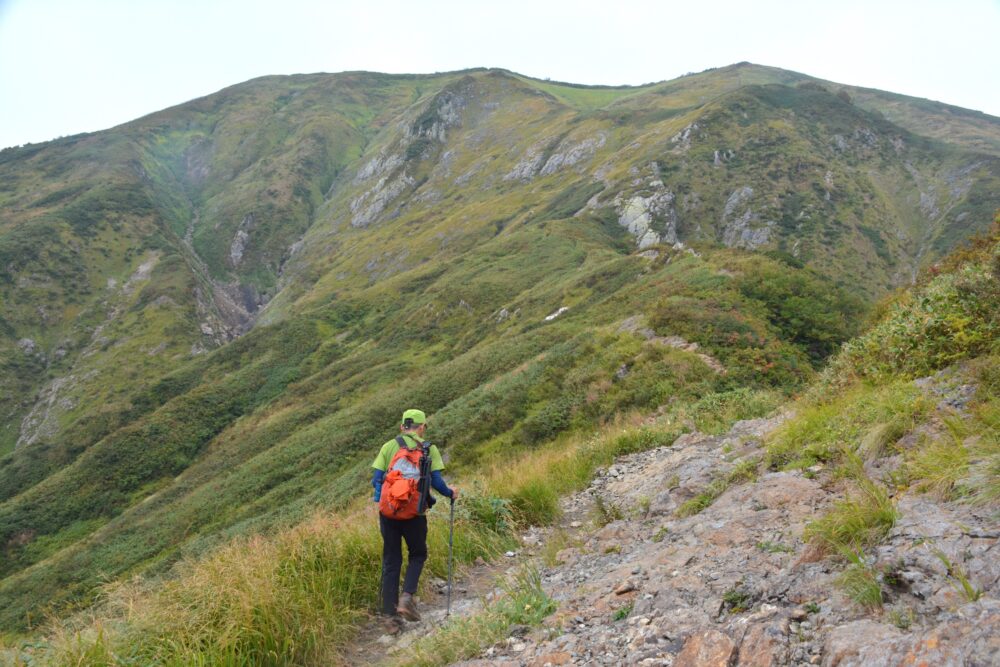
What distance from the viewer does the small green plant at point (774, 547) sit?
Result: 457 centimetres

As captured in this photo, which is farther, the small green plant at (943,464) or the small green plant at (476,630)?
the small green plant at (476,630)

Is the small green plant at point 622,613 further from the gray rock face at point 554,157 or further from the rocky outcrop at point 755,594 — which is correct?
the gray rock face at point 554,157

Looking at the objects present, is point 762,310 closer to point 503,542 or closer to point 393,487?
point 503,542

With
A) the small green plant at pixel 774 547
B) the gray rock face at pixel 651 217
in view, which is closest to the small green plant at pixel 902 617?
the small green plant at pixel 774 547

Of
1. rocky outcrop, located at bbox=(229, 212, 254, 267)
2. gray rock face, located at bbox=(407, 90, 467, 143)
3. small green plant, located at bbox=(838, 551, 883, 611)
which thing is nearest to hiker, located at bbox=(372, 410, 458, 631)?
small green plant, located at bbox=(838, 551, 883, 611)

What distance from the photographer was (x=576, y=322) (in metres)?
31.3

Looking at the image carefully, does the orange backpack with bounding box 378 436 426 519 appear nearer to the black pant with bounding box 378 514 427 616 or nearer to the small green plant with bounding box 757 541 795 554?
the black pant with bounding box 378 514 427 616

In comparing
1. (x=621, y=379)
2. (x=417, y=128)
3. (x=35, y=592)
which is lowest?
(x=35, y=592)

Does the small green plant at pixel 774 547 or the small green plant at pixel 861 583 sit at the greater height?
the small green plant at pixel 861 583

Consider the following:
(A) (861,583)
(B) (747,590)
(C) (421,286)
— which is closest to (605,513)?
(B) (747,590)

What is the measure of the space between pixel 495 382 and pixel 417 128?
133m

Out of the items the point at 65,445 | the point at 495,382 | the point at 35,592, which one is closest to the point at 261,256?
the point at 65,445

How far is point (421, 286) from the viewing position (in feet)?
232

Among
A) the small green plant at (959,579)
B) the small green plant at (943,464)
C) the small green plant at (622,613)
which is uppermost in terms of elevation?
the small green plant at (943,464)
